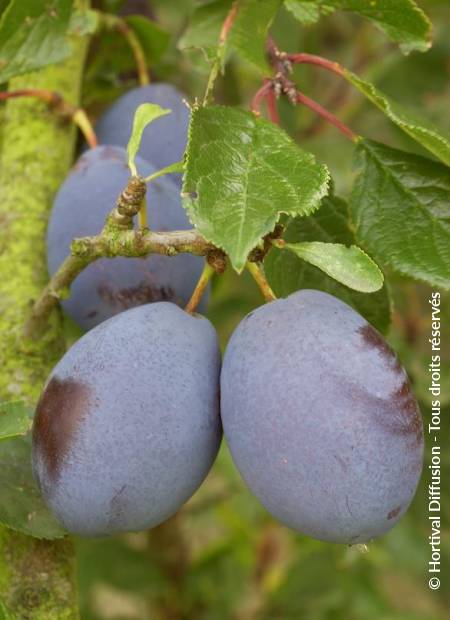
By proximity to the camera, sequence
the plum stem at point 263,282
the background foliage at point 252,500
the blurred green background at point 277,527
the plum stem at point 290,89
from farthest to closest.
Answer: the blurred green background at point 277,527 → the background foliage at point 252,500 → the plum stem at point 290,89 → the plum stem at point 263,282

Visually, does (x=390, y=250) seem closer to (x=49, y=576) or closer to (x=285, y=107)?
(x=49, y=576)

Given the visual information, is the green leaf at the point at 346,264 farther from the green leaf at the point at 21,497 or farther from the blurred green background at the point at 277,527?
the blurred green background at the point at 277,527

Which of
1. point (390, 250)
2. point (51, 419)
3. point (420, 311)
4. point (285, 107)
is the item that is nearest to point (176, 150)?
point (390, 250)

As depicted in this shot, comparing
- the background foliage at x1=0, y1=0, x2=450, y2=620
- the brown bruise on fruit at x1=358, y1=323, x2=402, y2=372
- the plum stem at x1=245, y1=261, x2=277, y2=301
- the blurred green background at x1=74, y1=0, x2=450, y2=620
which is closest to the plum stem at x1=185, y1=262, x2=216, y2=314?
the plum stem at x1=245, y1=261, x2=277, y2=301

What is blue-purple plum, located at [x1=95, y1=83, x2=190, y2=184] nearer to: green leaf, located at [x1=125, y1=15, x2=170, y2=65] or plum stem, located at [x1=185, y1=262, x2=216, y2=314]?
green leaf, located at [x1=125, y1=15, x2=170, y2=65]

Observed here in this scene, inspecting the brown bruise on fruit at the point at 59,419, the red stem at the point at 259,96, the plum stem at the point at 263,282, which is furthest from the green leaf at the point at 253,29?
the brown bruise on fruit at the point at 59,419

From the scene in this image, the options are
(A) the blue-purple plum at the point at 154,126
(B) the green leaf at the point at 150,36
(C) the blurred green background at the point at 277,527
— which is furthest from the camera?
(C) the blurred green background at the point at 277,527

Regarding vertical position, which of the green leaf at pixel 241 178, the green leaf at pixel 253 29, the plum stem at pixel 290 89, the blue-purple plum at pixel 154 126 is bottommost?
the blue-purple plum at pixel 154 126

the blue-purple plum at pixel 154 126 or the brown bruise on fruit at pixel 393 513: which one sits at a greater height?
the blue-purple plum at pixel 154 126

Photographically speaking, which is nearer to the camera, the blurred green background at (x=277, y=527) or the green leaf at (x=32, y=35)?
the green leaf at (x=32, y=35)
